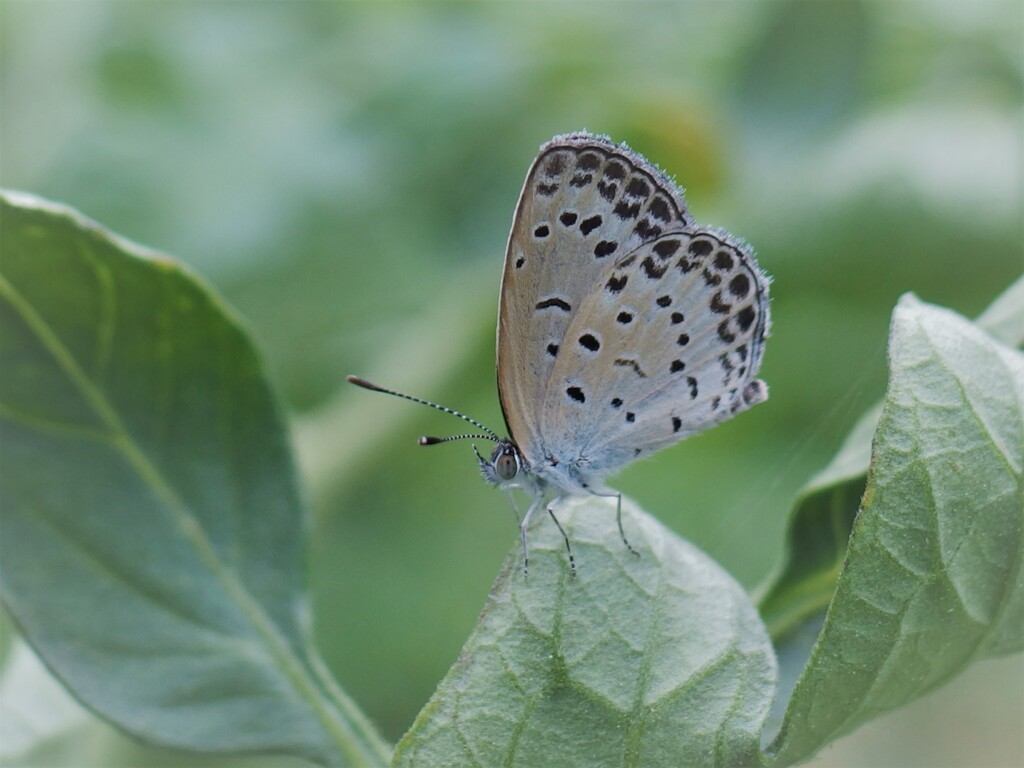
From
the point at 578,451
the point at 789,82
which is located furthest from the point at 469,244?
the point at 578,451

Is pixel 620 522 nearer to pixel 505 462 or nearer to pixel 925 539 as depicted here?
pixel 925 539

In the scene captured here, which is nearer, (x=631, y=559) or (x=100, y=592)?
(x=631, y=559)

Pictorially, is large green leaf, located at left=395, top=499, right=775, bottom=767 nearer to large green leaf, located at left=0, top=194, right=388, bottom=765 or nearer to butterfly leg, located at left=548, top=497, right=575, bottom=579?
butterfly leg, located at left=548, top=497, right=575, bottom=579

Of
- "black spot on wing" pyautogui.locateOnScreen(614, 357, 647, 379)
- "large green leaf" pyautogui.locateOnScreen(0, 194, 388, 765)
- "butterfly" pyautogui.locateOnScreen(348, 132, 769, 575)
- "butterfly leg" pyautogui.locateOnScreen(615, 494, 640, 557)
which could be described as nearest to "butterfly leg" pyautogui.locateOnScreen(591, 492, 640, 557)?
"butterfly leg" pyautogui.locateOnScreen(615, 494, 640, 557)

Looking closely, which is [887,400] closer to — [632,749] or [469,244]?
[632,749]

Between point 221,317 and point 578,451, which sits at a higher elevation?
point 221,317

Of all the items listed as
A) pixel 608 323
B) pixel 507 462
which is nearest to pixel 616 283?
pixel 608 323

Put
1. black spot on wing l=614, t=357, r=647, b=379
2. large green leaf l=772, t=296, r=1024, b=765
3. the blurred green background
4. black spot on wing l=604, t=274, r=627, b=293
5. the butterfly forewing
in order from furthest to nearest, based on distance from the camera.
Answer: the blurred green background → black spot on wing l=614, t=357, r=647, b=379 → black spot on wing l=604, t=274, r=627, b=293 → the butterfly forewing → large green leaf l=772, t=296, r=1024, b=765
